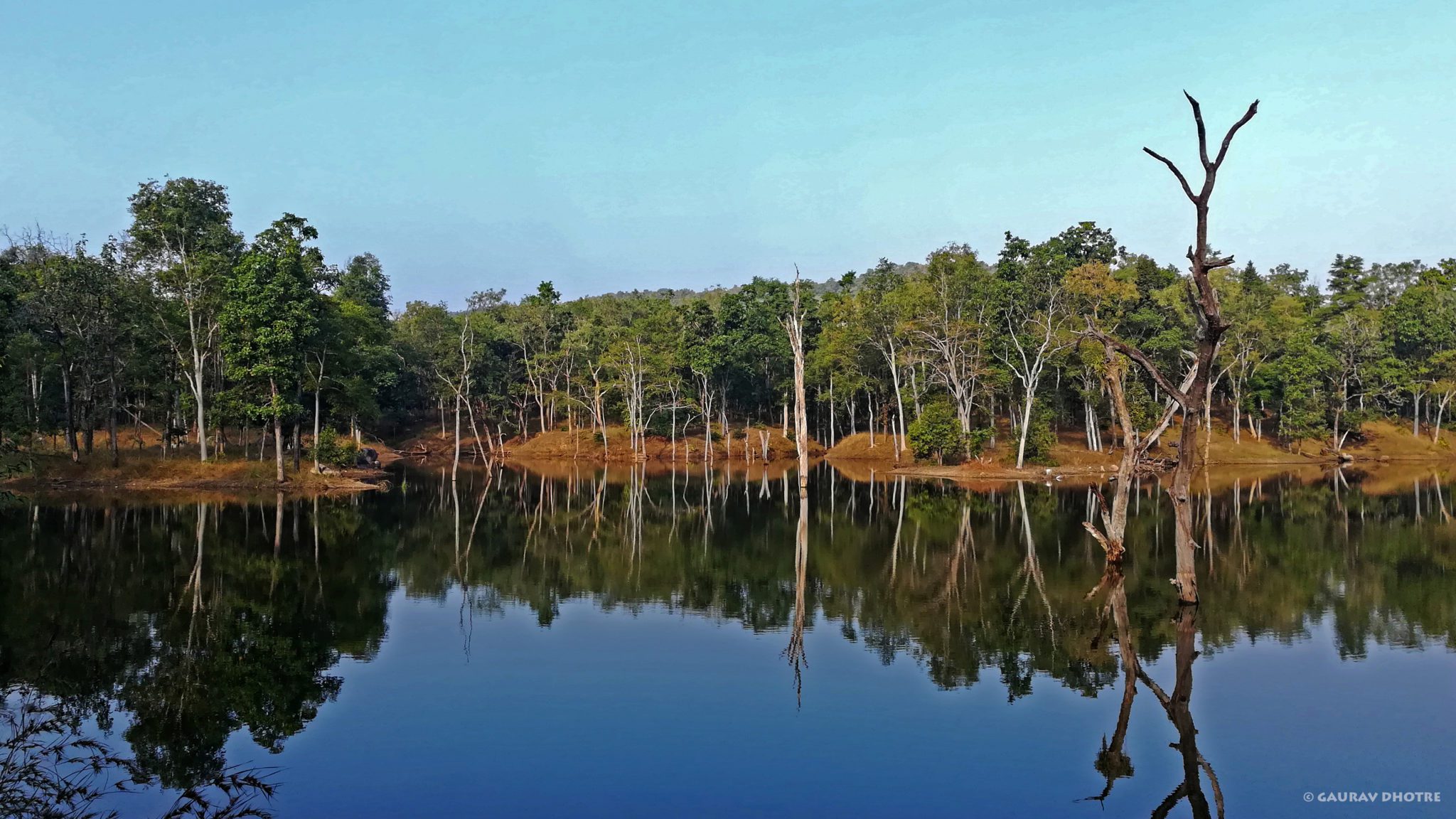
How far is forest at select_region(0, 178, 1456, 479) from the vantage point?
44.0 metres

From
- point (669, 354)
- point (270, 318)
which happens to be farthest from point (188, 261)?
point (669, 354)

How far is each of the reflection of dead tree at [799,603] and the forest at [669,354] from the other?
14.1 metres

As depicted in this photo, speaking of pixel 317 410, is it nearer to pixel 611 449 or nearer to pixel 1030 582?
pixel 611 449

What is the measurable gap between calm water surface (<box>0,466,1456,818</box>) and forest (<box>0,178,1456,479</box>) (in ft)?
32.6

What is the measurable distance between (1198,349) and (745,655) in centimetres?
1023

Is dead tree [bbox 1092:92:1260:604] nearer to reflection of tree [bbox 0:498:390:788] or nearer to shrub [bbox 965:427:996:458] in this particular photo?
reflection of tree [bbox 0:498:390:788]

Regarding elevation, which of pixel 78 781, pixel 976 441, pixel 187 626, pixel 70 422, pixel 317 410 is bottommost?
pixel 78 781

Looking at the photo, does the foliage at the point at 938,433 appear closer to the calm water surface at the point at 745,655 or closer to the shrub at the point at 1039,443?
the shrub at the point at 1039,443

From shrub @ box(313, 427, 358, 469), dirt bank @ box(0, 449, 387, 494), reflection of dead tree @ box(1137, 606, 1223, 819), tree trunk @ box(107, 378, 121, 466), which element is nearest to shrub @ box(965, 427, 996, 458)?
dirt bank @ box(0, 449, 387, 494)

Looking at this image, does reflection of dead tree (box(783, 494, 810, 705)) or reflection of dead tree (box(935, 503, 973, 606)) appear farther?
reflection of dead tree (box(935, 503, 973, 606))

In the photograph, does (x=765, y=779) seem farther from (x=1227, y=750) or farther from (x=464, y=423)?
(x=464, y=423)

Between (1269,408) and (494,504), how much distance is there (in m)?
60.4

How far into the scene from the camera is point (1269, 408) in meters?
71.9

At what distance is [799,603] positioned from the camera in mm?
20031
